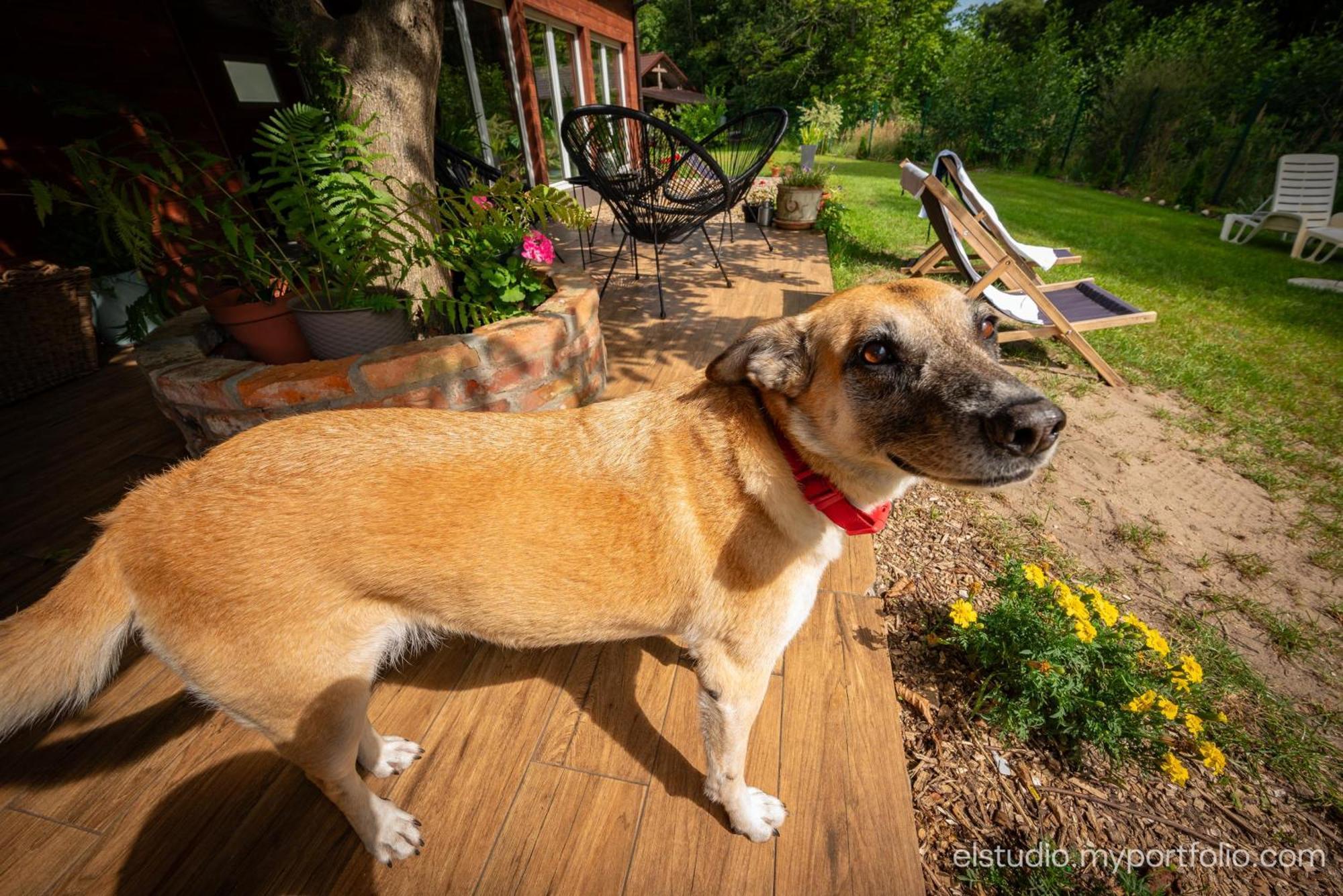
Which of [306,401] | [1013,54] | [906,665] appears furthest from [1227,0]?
[306,401]

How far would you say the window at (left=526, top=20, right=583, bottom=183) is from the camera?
9875mm

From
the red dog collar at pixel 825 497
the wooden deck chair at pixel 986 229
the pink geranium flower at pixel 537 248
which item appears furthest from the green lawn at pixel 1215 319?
the pink geranium flower at pixel 537 248

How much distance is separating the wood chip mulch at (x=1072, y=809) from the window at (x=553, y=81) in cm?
1072

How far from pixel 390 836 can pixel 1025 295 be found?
7154mm

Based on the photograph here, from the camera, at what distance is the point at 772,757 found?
198cm

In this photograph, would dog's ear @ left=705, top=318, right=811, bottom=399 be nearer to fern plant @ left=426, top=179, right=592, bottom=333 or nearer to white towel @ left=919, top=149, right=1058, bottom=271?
fern plant @ left=426, top=179, right=592, bottom=333

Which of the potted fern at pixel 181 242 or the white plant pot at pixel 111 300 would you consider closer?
the potted fern at pixel 181 242

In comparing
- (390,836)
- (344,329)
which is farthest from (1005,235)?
(390,836)

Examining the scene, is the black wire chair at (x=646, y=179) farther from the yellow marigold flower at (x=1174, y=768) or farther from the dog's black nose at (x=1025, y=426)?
the yellow marigold flower at (x=1174, y=768)

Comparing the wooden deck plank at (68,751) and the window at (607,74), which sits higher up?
the window at (607,74)

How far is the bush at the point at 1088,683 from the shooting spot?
6.42 ft

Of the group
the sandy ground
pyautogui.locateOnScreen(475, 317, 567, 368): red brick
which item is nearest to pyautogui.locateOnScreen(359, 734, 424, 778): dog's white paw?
pyautogui.locateOnScreen(475, 317, 567, 368): red brick

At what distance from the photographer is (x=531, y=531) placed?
1.53m

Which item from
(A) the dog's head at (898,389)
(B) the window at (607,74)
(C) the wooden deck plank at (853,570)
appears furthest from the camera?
(B) the window at (607,74)
